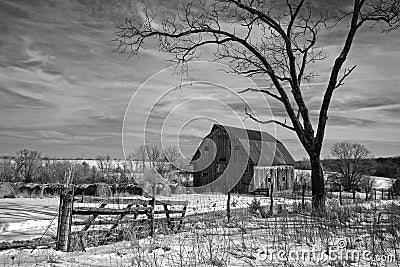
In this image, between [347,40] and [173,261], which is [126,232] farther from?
[347,40]

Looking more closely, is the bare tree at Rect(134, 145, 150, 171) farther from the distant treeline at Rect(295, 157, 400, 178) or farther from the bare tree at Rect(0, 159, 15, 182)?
the distant treeline at Rect(295, 157, 400, 178)

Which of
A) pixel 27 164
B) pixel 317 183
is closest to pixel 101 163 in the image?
pixel 27 164

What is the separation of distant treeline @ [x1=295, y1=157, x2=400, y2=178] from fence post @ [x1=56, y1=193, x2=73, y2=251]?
163 ft

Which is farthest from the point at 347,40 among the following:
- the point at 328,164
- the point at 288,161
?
the point at 328,164

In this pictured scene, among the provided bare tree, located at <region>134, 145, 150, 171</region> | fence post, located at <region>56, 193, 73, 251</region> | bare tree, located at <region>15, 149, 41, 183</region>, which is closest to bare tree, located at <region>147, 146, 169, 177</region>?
bare tree, located at <region>134, 145, 150, 171</region>

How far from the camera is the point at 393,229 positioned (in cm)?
838

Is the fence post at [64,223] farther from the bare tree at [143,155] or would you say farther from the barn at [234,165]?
the barn at [234,165]

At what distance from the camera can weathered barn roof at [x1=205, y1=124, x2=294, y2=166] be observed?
34.5 meters

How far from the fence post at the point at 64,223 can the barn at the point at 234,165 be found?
2568 centimetres

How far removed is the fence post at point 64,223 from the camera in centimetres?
786

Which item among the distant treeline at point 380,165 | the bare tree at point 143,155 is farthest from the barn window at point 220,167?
the distant treeline at point 380,165

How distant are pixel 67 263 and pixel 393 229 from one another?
736 cm

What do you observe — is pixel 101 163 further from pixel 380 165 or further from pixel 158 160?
pixel 380 165

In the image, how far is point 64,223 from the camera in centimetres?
798
